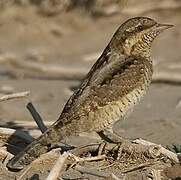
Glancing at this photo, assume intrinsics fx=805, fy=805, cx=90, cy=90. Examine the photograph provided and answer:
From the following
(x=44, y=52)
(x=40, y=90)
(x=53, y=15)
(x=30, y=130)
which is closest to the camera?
(x=30, y=130)

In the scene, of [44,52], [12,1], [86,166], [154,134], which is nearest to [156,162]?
[86,166]

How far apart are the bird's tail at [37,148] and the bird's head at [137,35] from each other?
76 centimetres

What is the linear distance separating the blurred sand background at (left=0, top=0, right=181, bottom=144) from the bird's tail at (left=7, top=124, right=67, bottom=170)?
1554 millimetres

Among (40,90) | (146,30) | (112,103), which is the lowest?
(40,90)

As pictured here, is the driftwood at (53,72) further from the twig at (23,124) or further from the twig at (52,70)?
the twig at (23,124)

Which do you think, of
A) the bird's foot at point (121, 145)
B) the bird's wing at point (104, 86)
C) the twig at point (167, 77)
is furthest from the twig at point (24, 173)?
the twig at point (167, 77)

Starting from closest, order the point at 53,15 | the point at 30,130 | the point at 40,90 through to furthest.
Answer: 1. the point at 30,130
2. the point at 40,90
3. the point at 53,15

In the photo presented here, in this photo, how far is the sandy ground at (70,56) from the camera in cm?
790

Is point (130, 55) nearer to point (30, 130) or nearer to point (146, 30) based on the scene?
point (146, 30)

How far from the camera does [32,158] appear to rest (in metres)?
5.49

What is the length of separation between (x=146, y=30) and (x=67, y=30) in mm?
8647

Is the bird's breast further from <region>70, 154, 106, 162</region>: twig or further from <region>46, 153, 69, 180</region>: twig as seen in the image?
<region>46, 153, 69, 180</region>: twig

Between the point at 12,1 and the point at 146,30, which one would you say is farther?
the point at 12,1

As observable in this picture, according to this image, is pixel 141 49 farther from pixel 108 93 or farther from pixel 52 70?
pixel 52 70
